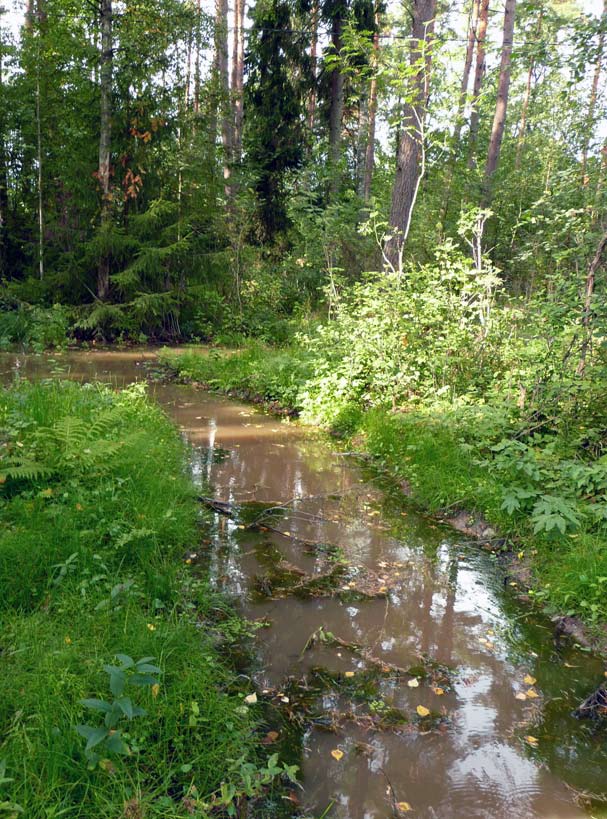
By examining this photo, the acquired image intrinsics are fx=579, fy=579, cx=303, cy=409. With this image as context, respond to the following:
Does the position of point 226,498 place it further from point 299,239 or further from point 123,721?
point 299,239

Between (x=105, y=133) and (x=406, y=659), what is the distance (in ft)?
47.5

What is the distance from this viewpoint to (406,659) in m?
3.56

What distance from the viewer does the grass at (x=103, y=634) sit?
2283 mm

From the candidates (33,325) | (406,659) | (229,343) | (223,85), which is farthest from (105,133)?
(406,659)

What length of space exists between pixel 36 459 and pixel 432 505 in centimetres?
364

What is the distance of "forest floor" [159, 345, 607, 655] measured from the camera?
161 inches

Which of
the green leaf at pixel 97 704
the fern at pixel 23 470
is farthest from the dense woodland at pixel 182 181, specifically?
the green leaf at pixel 97 704

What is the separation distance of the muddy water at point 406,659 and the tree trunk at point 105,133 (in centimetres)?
1017

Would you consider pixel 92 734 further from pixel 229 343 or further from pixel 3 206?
pixel 3 206

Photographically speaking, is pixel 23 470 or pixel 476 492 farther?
pixel 476 492

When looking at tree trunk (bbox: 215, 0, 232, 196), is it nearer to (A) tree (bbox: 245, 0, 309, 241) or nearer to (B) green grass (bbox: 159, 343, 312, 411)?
(A) tree (bbox: 245, 0, 309, 241)

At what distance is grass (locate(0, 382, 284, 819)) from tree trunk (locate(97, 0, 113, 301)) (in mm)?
10163

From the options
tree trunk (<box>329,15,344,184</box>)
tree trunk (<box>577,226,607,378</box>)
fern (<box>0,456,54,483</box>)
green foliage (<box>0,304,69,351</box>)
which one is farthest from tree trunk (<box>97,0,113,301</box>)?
tree trunk (<box>577,226,607,378</box>)

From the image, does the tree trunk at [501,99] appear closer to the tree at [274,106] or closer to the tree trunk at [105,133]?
the tree at [274,106]
